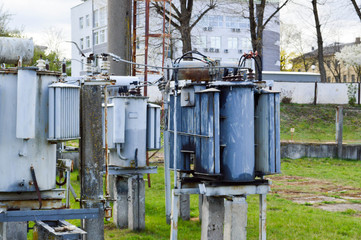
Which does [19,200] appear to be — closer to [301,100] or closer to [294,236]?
[294,236]

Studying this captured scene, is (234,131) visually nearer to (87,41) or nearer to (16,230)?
(16,230)

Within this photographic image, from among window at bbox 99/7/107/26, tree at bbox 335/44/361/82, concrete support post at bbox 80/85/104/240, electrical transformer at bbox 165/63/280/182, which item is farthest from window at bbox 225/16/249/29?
concrete support post at bbox 80/85/104/240

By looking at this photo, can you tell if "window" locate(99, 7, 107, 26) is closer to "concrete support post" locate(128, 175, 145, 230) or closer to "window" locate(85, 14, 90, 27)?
"window" locate(85, 14, 90, 27)

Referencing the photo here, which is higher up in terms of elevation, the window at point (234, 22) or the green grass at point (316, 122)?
the window at point (234, 22)

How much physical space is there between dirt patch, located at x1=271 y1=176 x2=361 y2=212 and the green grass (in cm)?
1081

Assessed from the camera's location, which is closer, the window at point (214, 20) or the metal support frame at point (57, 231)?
the metal support frame at point (57, 231)

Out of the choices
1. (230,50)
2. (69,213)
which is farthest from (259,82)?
(230,50)

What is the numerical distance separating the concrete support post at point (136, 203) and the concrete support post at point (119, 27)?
3960 mm

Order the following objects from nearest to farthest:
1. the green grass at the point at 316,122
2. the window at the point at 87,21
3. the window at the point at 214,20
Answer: the green grass at the point at 316,122, the window at the point at 87,21, the window at the point at 214,20

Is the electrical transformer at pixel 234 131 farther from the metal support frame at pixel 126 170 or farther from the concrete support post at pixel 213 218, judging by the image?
the metal support frame at pixel 126 170

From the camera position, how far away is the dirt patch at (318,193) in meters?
14.5

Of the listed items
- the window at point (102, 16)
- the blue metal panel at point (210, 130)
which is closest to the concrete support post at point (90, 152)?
the blue metal panel at point (210, 130)

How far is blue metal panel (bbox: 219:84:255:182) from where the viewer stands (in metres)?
7.46

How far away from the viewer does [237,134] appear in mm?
7469
